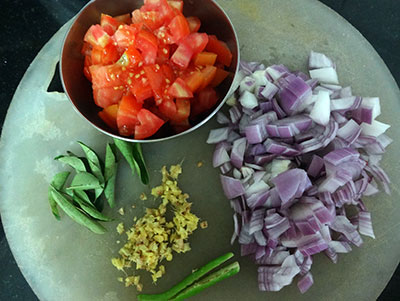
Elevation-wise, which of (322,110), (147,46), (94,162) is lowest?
(94,162)

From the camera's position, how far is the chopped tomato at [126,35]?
1.60 metres

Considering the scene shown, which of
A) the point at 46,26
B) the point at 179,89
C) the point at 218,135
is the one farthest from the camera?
the point at 46,26

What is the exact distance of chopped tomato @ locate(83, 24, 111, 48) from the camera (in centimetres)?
164

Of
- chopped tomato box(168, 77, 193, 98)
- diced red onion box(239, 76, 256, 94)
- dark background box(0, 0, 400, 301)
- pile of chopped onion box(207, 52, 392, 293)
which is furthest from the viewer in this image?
dark background box(0, 0, 400, 301)

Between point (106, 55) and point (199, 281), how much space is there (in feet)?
3.29

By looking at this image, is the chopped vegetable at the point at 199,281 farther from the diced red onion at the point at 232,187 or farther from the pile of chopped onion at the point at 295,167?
the diced red onion at the point at 232,187

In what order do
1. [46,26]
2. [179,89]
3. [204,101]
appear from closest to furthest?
[179,89], [204,101], [46,26]

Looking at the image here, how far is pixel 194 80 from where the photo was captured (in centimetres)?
162

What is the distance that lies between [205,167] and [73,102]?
0.63 m

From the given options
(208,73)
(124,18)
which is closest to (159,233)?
(208,73)

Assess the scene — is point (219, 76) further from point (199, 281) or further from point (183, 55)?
point (199, 281)

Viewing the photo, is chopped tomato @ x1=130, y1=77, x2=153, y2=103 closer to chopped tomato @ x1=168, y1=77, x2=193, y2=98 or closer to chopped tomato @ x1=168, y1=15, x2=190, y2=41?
chopped tomato @ x1=168, y1=77, x2=193, y2=98

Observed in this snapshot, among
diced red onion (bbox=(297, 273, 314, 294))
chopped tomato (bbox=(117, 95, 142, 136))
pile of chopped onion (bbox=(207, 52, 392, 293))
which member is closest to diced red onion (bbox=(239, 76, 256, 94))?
pile of chopped onion (bbox=(207, 52, 392, 293))

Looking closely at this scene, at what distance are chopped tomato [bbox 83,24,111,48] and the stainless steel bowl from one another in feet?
0.28
